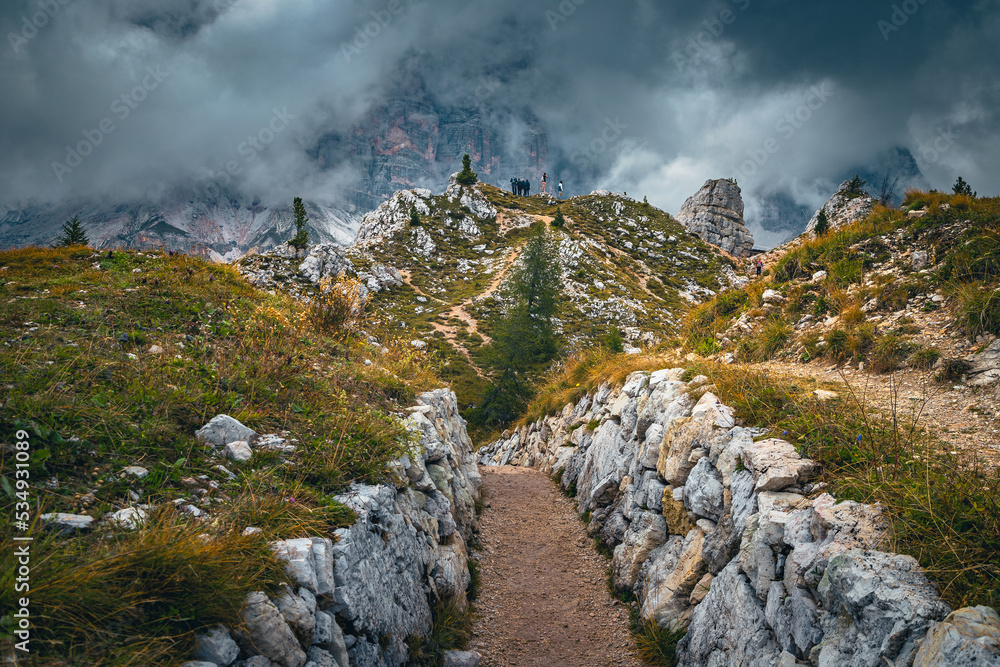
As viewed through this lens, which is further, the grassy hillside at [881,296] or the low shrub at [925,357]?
the grassy hillside at [881,296]

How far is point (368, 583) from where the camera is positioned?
4.34m

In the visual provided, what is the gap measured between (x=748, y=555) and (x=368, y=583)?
13.7ft

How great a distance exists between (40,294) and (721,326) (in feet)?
49.9

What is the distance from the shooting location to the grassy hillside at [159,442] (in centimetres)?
255

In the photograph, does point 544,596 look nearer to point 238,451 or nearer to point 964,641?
point 238,451

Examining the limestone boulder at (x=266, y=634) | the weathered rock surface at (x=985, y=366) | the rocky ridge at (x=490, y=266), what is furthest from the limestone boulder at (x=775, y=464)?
the rocky ridge at (x=490, y=266)

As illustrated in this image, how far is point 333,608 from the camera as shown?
379 cm

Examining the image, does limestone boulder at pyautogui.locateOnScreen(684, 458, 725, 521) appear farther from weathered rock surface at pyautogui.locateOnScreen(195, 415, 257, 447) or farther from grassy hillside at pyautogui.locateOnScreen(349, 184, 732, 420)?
grassy hillside at pyautogui.locateOnScreen(349, 184, 732, 420)

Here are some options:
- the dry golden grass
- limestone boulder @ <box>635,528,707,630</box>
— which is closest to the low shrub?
the dry golden grass

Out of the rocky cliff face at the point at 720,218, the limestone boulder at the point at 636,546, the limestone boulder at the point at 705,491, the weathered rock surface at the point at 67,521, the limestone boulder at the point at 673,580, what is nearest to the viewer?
the weathered rock surface at the point at 67,521

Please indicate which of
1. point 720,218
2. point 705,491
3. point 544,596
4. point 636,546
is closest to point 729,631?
point 705,491

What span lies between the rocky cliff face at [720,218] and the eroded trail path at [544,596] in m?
99.4

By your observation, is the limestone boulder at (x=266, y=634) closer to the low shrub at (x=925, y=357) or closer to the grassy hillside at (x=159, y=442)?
the grassy hillside at (x=159, y=442)

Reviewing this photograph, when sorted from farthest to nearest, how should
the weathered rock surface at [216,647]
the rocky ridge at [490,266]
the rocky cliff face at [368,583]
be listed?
the rocky ridge at [490,266] < the rocky cliff face at [368,583] < the weathered rock surface at [216,647]
